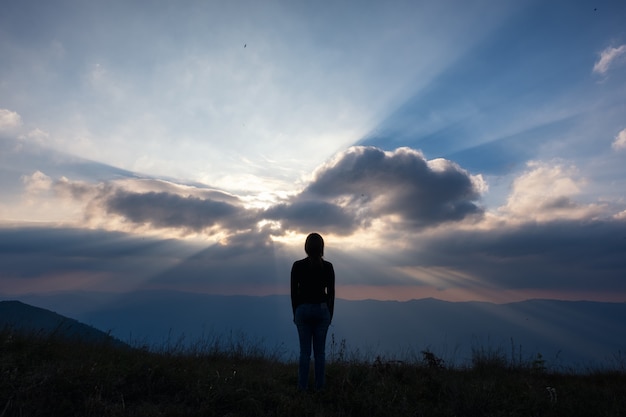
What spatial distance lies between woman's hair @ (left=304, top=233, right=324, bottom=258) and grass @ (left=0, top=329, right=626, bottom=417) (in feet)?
7.14

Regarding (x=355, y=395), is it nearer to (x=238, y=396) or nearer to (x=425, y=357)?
(x=238, y=396)

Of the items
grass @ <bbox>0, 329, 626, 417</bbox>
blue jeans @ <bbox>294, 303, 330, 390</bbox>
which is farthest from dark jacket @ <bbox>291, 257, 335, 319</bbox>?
grass @ <bbox>0, 329, 626, 417</bbox>

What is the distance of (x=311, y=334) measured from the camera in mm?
5918

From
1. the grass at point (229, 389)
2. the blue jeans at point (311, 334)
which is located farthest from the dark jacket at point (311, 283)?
the grass at point (229, 389)

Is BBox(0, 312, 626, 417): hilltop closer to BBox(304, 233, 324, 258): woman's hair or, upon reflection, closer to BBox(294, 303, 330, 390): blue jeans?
BBox(294, 303, 330, 390): blue jeans

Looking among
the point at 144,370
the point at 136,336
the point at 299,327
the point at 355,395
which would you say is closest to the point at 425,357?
the point at 355,395

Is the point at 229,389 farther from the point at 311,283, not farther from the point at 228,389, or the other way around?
the point at 311,283

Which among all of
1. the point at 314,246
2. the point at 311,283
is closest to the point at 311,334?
the point at 311,283

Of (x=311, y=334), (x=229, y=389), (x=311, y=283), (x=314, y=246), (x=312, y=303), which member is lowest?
(x=229, y=389)

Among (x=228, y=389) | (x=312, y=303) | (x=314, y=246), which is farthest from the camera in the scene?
(x=314, y=246)

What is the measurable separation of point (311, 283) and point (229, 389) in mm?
1982

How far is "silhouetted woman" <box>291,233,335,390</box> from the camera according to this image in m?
5.82

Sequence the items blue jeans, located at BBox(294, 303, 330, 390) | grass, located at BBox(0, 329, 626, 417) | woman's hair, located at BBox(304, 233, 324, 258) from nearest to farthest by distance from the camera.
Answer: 1. grass, located at BBox(0, 329, 626, 417)
2. blue jeans, located at BBox(294, 303, 330, 390)
3. woman's hair, located at BBox(304, 233, 324, 258)

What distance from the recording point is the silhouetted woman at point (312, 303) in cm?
582
